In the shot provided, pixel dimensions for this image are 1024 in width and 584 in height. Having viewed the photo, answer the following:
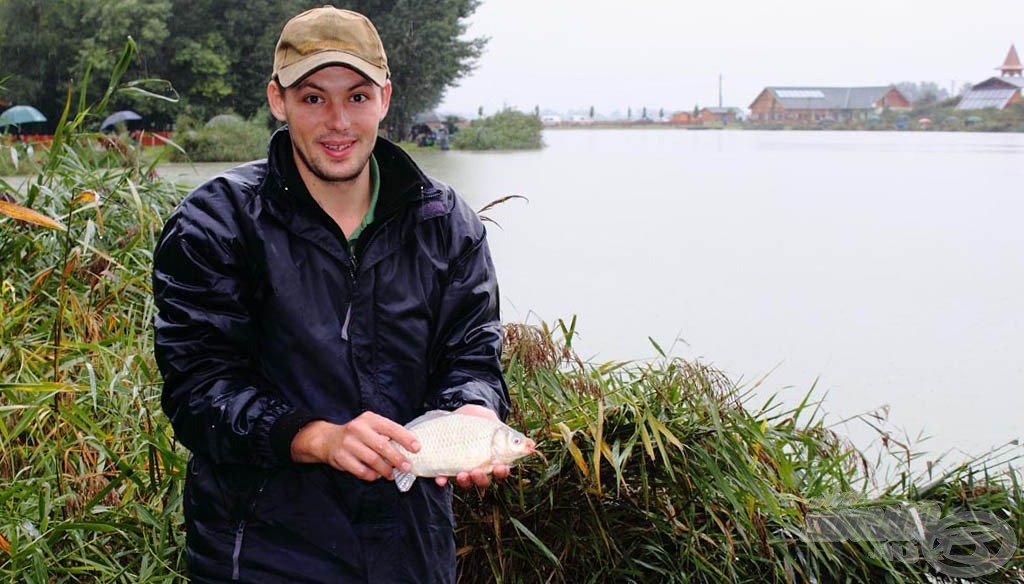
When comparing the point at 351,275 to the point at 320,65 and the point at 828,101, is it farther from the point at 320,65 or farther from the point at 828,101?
the point at 828,101

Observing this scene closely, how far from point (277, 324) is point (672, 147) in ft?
26.6

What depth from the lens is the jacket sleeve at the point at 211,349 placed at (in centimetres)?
144

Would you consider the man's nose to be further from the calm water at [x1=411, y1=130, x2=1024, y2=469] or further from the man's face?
the calm water at [x1=411, y1=130, x2=1024, y2=469]

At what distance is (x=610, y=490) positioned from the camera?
7.93 feet

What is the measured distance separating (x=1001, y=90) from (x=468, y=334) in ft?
18.4

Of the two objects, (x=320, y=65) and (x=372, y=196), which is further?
(x=372, y=196)

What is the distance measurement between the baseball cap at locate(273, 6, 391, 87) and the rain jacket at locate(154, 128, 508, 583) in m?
0.14

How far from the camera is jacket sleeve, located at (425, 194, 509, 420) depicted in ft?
5.42

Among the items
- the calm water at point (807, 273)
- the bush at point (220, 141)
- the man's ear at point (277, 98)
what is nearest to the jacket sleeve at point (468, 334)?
the man's ear at point (277, 98)

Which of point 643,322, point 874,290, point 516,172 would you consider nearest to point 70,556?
point 643,322

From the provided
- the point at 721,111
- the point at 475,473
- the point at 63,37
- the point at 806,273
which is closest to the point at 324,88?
the point at 475,473

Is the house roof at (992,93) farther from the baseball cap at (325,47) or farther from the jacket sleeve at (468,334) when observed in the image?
the baseball cap at (325,47)

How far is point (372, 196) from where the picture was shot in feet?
5.57

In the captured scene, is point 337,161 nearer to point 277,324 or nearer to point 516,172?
point 277,324
